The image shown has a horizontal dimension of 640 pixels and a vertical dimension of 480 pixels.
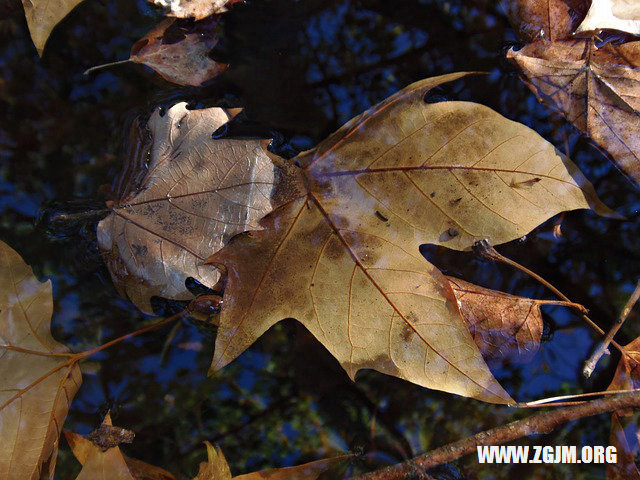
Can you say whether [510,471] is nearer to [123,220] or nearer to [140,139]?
[123,220]

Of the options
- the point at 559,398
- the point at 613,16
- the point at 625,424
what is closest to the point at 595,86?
the point at 613,16

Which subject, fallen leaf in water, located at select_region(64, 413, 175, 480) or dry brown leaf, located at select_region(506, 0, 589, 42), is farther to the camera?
dry brown leaf, located at select_region(506, 0, 589, 42)

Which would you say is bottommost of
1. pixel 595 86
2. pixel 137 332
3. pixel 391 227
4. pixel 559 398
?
pixel 559 398

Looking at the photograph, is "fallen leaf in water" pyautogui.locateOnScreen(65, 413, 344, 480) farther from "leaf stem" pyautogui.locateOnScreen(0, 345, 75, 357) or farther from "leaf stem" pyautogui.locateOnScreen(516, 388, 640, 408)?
"leaf stem" pyautogui.locateOnScreen(516, 388, 640, 408)

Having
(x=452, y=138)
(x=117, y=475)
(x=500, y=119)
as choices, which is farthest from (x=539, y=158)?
(x=117, y=475)

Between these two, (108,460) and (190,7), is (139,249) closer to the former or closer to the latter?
(108,460)

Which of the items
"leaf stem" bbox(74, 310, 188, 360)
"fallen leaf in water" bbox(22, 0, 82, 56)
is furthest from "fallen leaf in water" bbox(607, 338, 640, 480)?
"fallen leaf in water" bbox(22, 0, 82, 56)
